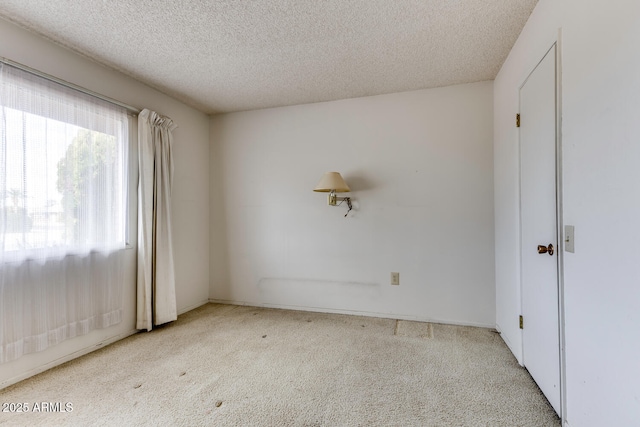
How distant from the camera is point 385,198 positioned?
10.0 ft

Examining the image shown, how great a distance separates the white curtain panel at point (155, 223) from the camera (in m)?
2.67

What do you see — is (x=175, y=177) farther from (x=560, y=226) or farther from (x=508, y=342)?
(x=508, y=342)

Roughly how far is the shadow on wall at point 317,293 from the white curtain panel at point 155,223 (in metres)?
1.05

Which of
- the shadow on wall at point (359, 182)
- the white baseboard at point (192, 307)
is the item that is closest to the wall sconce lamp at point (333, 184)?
the shadow on wall at point (359, 182)

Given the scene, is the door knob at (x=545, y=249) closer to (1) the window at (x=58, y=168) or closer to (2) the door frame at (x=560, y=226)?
(2) the door frame at (x=560, y=226)

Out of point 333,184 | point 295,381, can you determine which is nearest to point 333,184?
point 333,184

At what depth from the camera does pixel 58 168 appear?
2066 mm

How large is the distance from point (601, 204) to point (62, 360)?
11.1 ft

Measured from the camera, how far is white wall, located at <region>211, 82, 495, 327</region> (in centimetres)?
280

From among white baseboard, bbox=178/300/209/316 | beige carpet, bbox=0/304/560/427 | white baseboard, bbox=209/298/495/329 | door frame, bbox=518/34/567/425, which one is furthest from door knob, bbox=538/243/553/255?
white baseboard, bbox=178/300/209/316

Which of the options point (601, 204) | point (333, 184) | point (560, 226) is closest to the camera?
point (601, 204)

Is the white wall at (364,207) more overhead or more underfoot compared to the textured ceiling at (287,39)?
more underfoot

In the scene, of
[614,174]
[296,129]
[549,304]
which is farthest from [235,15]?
[549,304]

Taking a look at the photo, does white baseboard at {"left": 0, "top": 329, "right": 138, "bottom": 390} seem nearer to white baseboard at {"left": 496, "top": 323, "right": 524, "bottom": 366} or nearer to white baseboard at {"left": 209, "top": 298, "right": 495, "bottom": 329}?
white baseboard at {"left": 209, "top": 298, "right": 495, "bottom": 329}
